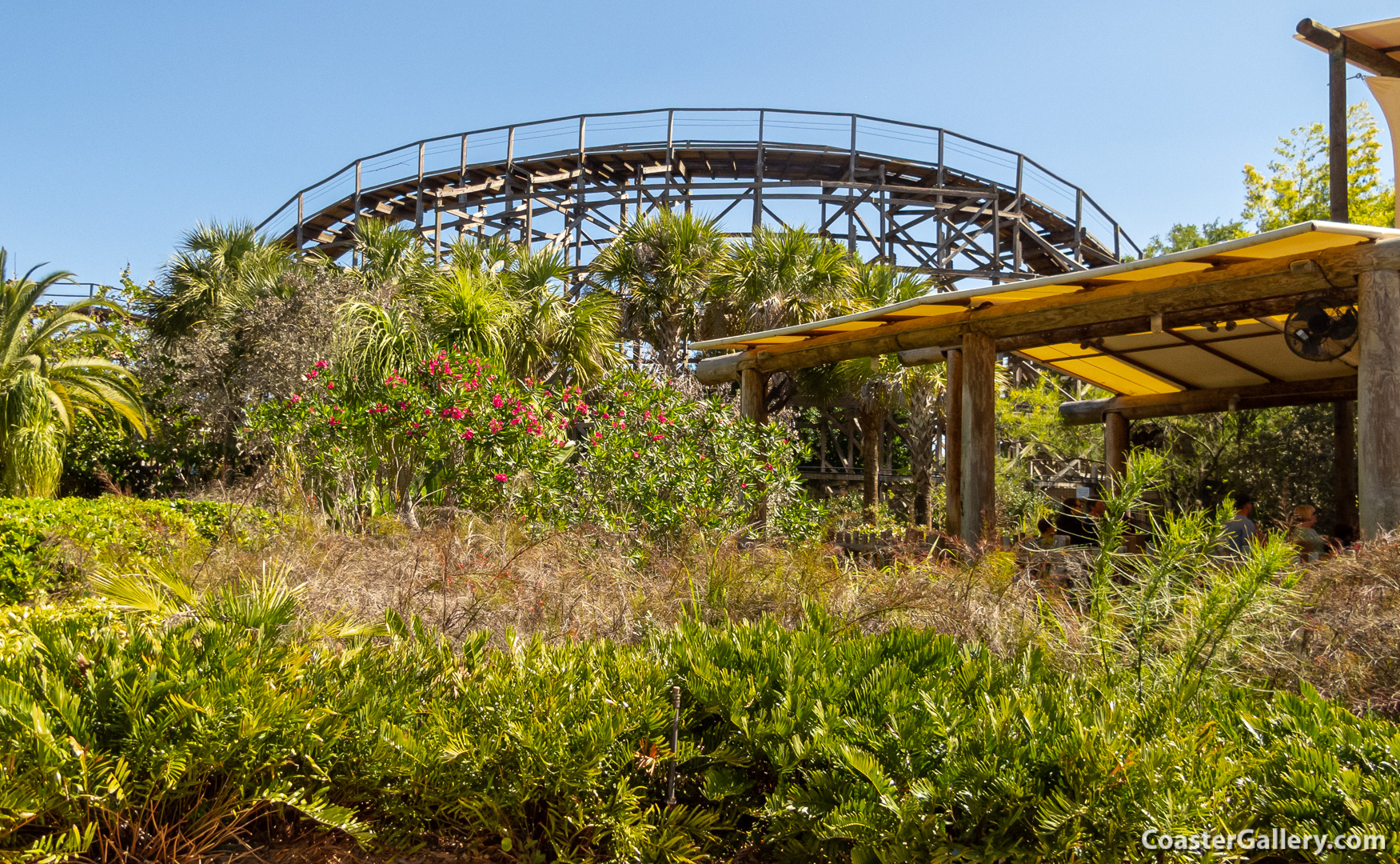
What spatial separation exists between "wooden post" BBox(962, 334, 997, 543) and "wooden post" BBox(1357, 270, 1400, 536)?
2.51m

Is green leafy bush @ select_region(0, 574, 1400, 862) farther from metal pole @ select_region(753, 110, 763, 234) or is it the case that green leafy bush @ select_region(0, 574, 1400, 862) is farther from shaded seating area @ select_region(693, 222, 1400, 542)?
metal pole @ select_region(753, 110, 763, 234)

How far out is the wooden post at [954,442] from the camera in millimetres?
7793

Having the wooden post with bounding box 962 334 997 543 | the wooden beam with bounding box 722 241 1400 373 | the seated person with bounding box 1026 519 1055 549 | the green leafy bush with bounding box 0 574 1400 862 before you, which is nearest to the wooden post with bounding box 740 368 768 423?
the wooden beam with bounding box 722 241 1400 373

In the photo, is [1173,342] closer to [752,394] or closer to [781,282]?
[752,394]

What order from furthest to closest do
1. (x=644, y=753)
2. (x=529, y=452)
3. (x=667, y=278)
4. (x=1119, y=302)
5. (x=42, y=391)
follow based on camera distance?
1. (x=667, y=278)
2. (x=42, y=391)
3. (x=529, y=452)
4. (x=1119, y=302)
5. (x=644, y=753)

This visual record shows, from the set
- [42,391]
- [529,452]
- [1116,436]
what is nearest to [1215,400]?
[1116,436]

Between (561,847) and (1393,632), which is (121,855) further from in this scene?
(1393,632)

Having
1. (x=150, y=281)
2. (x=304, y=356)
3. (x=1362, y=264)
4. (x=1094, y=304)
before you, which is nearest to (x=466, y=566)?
(x=1094, y=304)

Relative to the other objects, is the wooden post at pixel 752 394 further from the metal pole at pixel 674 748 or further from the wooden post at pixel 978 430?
the metal pole at pixel 674 748

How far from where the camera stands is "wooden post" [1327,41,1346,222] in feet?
22.3

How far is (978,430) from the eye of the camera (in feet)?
24.1

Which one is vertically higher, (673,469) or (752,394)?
(752,394)

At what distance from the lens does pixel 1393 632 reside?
3.09 metres

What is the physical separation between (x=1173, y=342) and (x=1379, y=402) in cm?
375
